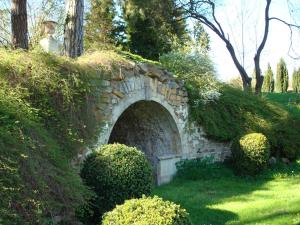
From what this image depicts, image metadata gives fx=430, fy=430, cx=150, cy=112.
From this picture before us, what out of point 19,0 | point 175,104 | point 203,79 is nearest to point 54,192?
point 19,0

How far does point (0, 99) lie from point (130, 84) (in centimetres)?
392

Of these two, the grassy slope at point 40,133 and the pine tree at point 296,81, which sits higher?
the pine tree at point 296,81

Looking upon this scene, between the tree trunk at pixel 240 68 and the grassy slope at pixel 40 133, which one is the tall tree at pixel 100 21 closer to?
the tree trunk at pixel 240 68

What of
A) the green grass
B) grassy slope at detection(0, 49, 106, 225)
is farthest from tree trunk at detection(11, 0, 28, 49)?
the green grass

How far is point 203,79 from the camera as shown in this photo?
35.4 ft

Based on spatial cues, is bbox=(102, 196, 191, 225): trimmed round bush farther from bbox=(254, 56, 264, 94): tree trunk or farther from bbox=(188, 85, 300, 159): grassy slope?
bbox=(254, 56, 264, 94): tree trunk

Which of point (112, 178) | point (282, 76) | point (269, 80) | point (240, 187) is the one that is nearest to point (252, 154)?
point (240, 187)

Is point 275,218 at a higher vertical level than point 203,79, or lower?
lower

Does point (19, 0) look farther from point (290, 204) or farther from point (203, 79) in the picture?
point (290, 204)

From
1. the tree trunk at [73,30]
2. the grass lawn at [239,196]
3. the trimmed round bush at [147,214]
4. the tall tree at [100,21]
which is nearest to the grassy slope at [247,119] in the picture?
the grass lawn at [239,196]

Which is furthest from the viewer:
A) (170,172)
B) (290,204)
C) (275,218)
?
(170,172)

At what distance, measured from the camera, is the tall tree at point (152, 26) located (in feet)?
59.6

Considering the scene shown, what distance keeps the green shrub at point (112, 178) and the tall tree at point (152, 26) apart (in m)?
12.7

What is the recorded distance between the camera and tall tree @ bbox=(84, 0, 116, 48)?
2028 cm
